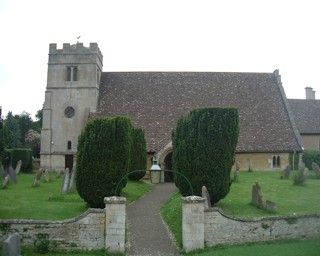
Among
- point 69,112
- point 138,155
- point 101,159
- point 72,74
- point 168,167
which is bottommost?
point 168,167

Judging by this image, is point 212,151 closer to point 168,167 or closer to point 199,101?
point 168,167

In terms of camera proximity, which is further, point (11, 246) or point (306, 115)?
point (306, 115)

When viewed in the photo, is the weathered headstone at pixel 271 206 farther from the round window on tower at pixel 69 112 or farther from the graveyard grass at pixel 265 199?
Result: the round window on tower at pixel 69 112

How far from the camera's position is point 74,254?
1181 centimetres

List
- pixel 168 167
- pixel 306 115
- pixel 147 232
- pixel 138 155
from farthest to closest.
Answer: pixel 306 115
pixel 168 167
pixel 138 155
pixel 147 232

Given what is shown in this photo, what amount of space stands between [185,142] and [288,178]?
12325 mm

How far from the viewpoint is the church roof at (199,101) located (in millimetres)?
33500

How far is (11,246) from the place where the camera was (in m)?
9.97

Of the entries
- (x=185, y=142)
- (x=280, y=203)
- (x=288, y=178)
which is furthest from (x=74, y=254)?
(x=288, y=178)

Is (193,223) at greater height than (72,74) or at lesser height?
lesser

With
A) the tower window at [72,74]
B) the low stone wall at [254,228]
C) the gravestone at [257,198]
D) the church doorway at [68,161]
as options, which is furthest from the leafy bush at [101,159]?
the tower window at [72,74]

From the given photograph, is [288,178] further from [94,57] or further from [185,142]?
[94,57]

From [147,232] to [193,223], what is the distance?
244cm

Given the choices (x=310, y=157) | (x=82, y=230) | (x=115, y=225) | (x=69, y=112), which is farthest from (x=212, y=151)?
(x=69, y=112)
